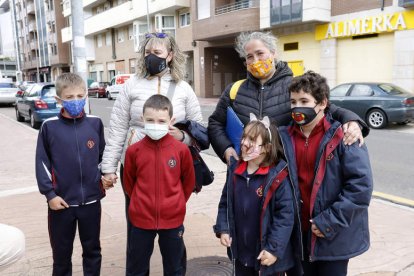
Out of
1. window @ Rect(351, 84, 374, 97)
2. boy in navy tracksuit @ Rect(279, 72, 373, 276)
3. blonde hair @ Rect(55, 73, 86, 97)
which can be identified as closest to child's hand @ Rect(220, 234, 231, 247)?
boy in navy tracksuit @ Rect(279, 72, 373, 276)

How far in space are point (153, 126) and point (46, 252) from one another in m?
2.12

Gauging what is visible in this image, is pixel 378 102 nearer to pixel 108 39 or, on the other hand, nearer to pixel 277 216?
pixel 277 216

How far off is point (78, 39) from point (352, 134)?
5.64 m

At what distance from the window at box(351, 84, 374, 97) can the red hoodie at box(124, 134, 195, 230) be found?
1102 cm

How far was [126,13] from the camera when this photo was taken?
121 feet

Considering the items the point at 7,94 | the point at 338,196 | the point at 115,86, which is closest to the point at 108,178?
the point at 338,196

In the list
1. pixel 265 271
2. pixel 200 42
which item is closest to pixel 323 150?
pixel 265 271

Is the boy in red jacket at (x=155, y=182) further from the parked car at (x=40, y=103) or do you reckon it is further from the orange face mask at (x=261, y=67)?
the parked car at (x=40, y=103)

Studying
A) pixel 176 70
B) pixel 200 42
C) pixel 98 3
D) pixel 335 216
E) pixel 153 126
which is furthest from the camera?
pixel 98 3

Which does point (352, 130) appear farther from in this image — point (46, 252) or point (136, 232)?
point (46, 252)

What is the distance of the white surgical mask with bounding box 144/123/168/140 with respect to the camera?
2617mm

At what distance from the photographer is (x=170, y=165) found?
105 inches

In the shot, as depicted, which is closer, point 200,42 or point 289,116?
point 289,116

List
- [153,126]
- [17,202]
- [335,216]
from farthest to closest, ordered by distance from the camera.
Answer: [17,202], [153,126], [335,216]
